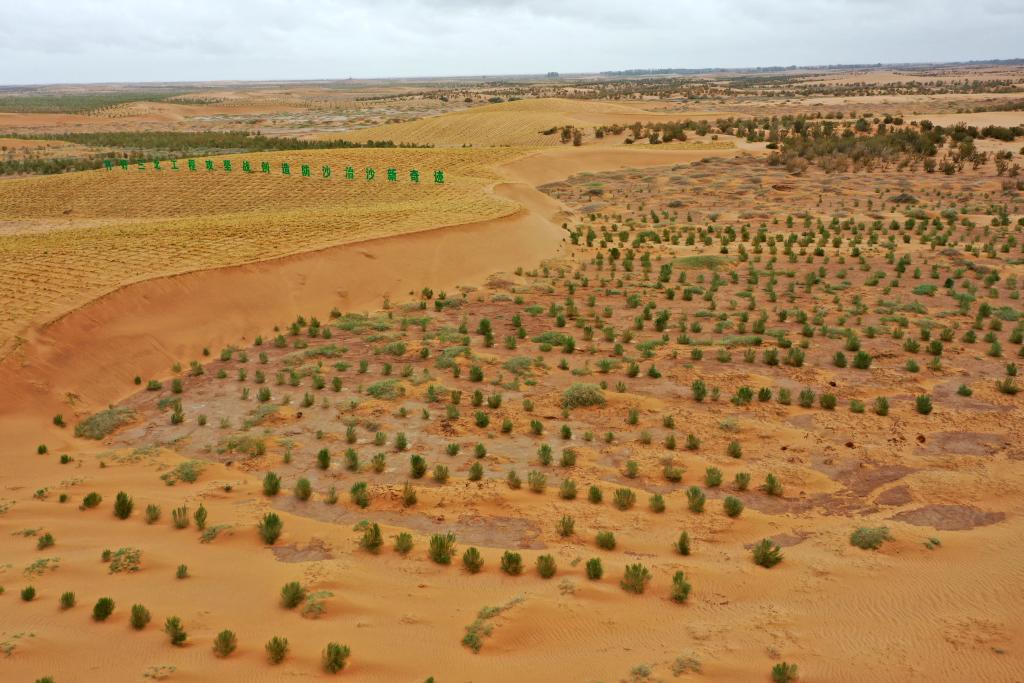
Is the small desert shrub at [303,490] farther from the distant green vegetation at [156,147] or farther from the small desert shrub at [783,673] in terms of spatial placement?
the distant green vegetation at [156,147]

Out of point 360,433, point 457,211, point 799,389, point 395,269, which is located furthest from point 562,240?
point 360,433

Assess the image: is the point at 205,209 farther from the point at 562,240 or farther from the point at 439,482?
the point at 439,482

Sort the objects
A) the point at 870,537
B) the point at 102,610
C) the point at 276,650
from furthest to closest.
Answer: the point at 870,537, the point at 102,610, the point at 276,650

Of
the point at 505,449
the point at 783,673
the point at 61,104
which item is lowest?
the point at 505,449

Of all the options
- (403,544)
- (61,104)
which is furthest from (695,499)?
(61,104)

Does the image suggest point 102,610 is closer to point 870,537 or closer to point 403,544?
point 403,544

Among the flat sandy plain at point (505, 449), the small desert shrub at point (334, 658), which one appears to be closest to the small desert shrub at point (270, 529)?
the flat sandy plain at point (505, 449)
